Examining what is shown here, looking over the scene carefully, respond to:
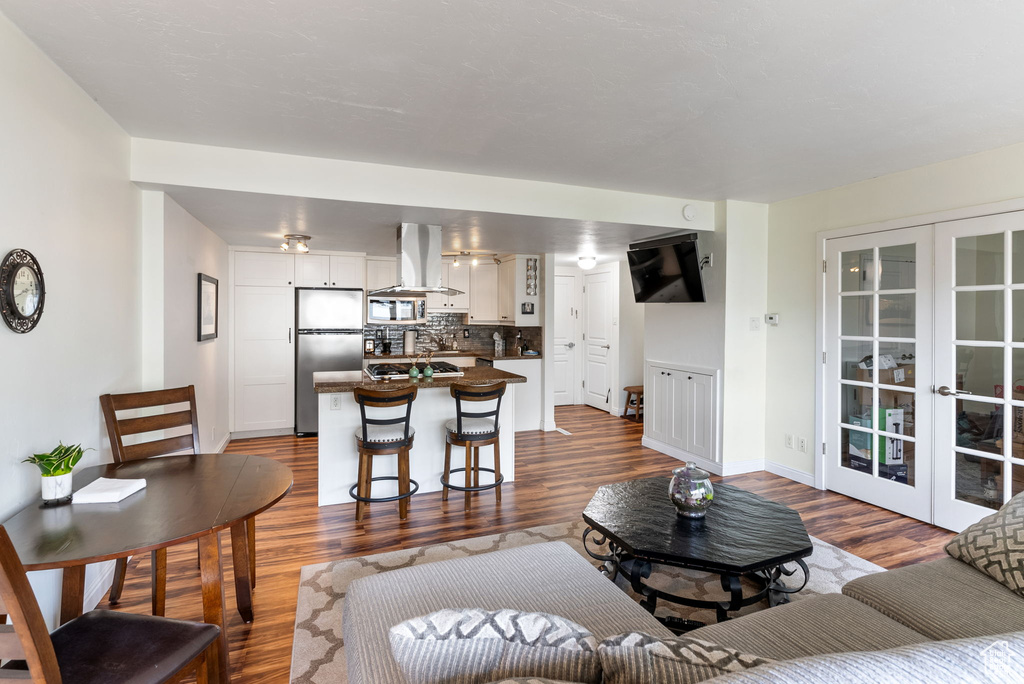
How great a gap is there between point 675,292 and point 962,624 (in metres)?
3.57

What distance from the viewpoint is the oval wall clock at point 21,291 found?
1722 millimetres

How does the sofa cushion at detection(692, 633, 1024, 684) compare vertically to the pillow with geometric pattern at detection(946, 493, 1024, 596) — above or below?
above

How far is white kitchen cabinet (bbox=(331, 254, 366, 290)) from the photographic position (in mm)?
6098

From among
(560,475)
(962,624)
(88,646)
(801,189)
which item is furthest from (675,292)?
(88,646)

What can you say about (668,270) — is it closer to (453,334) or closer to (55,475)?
(453,334)

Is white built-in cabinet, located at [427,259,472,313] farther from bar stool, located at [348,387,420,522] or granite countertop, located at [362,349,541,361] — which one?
bar stool, located at [348,387,420,522]

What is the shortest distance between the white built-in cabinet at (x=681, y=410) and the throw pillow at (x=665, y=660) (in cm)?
394

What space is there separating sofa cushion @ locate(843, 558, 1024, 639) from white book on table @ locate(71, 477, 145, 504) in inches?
103

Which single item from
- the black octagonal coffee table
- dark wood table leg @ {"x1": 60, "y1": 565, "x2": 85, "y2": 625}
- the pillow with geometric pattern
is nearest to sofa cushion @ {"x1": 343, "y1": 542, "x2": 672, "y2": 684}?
the black octagonal coffee table

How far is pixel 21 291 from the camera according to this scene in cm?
181

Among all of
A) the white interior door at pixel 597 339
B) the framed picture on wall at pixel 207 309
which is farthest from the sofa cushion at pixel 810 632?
the white interior door at pixel 597 339

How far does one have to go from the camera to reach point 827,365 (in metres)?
4.10

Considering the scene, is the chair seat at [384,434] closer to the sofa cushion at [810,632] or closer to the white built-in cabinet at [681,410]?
the sofa cushion at [810,632]

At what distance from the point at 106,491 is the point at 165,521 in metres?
0.38
